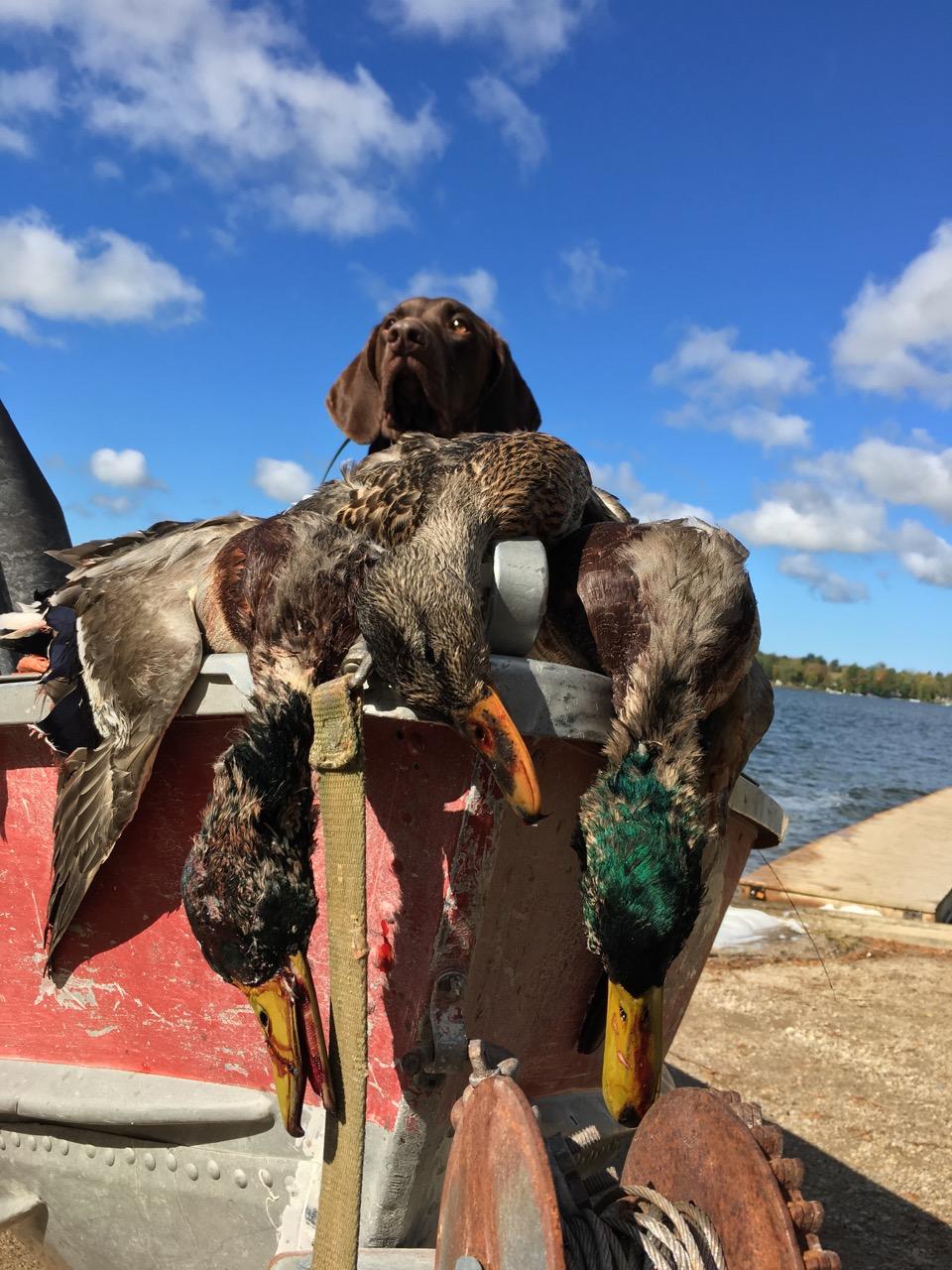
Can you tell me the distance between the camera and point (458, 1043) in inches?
87.7

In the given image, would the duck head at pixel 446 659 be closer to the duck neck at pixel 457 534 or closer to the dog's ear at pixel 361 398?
the duck neck at pixel 457 534

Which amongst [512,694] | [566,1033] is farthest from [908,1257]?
[512,694]

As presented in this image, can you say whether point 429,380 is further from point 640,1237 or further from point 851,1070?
point 851,1070

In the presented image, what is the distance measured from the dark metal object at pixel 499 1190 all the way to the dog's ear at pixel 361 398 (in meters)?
2.85

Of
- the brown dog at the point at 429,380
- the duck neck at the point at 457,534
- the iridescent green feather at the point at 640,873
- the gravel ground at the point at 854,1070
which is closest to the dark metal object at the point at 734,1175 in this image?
the iridescent green feather at the point at 640,873

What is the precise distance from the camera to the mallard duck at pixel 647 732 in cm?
182

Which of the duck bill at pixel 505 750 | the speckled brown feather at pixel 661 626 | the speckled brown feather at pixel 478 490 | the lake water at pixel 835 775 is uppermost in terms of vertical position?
the speckled brown feather at pixel 478 490

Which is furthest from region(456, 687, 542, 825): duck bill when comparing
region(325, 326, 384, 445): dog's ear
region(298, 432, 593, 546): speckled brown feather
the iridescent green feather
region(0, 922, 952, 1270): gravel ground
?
region(0, 922, 952, 1270): gravel ground

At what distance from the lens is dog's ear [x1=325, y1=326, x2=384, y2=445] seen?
4.20 metres

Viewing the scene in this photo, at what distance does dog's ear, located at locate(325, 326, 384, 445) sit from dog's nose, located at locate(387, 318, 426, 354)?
11.6 inches

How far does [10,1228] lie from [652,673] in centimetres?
244

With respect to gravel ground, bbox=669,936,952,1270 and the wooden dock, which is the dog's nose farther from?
the wooden dock

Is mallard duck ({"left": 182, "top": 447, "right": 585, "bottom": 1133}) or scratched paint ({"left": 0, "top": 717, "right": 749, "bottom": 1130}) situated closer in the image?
mallard duck ({"left": 182, "top": 447, "right": 585, "bottom": 1133})

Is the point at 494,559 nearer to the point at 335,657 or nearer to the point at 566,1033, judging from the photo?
the point at 335,657
